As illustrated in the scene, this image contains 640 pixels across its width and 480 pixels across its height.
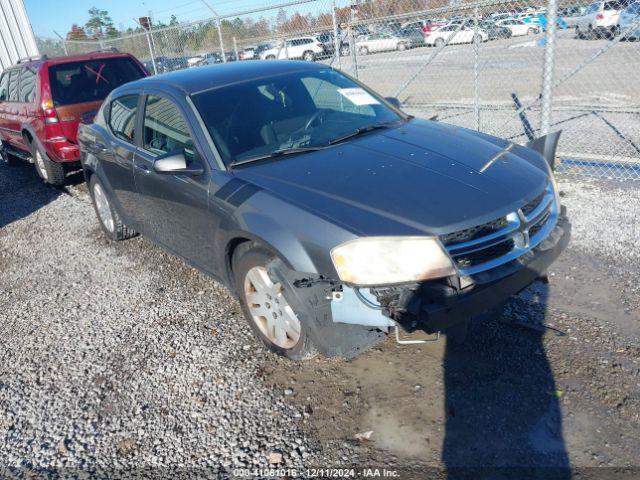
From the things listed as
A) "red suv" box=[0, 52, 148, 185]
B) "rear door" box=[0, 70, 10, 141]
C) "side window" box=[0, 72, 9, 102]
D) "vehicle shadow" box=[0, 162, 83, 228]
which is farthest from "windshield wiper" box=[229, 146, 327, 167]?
"side window" box=[0, 72, 9, 102]

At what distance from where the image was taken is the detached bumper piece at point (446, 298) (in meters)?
2.42

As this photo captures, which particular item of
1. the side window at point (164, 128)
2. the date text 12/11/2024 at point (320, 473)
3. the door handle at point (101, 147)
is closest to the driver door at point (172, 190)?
the side window at point (164, 128)

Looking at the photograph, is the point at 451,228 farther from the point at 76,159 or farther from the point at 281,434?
the point at 76,159

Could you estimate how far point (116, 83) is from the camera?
7551 millimetres

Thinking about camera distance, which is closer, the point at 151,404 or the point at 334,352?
the point at 334,352

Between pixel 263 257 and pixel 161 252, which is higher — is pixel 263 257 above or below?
above

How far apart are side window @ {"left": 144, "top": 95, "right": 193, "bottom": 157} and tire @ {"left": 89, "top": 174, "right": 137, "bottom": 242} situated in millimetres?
1335

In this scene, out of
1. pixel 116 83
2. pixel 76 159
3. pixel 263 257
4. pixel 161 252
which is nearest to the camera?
pixel 263 257

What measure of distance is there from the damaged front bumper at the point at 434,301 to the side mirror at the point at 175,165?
1345 mm

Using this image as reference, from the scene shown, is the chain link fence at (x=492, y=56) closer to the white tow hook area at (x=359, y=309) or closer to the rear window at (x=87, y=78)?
the rear window at (x=87, y=78)

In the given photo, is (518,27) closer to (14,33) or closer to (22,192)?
(22,192)

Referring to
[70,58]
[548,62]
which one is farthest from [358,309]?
[70,58]

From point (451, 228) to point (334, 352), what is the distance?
0.91 m

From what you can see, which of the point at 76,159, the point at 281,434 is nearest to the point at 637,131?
the point at 281,434
